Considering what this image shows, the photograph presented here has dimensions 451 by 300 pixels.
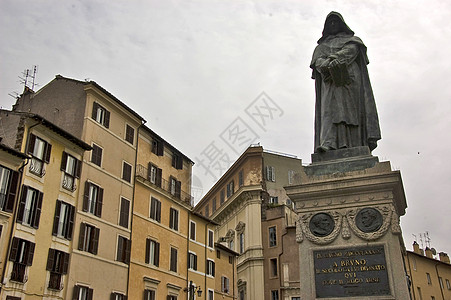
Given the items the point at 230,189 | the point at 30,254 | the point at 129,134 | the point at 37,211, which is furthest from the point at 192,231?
the point at 230,189

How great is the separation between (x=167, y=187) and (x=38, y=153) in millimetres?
13031

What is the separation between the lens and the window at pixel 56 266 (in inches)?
995

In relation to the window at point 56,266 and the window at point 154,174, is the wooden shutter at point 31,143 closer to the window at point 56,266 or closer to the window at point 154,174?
the window at point 56,266

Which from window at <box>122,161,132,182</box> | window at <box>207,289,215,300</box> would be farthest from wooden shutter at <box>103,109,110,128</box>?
window at <box>207,289,215,300</box>

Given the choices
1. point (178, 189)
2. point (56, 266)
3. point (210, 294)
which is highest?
point (178, 189)

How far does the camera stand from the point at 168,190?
37.6m

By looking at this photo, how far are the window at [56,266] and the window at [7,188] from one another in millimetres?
3590

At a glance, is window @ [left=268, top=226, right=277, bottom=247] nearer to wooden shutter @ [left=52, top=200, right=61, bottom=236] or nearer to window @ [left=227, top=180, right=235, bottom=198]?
window @ [left=227, top=180, right=235, bottom=198]

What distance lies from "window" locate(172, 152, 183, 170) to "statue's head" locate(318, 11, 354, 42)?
2755 cm

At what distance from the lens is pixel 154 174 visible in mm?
36938

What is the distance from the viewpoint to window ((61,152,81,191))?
27.8 meters

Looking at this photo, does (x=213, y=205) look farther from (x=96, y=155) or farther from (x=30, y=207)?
(x=30, y=207)

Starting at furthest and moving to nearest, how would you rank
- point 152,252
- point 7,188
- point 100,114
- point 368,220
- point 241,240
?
point 241,240, point 152,252, point 100,114, point 7,188, point 368,220

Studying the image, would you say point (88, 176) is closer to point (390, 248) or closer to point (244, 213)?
point (390, 248)
